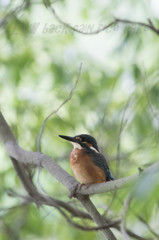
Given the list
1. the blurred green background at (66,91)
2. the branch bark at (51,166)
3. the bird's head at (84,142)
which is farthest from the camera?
the blurred green background at (66,91)

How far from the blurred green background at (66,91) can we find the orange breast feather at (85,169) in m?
0.84

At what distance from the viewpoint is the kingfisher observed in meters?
3.40

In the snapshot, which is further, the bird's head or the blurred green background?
the blurred green background

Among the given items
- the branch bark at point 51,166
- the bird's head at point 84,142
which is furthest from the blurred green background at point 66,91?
the branch bark at point 51,166

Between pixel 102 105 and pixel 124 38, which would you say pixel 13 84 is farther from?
pixel 124 38

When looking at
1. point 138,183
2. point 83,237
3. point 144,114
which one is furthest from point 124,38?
point 138,183

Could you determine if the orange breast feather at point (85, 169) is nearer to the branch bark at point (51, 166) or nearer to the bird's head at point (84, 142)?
the bird's head at point (84, 142)

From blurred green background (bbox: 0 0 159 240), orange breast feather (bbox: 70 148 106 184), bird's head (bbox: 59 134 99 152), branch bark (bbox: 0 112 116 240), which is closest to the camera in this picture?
branch bark (bbox: 0 112 116 240)

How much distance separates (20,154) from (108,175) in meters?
1.03

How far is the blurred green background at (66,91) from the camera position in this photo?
15.4ft

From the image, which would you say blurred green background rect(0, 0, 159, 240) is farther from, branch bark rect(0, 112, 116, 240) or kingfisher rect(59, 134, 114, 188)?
branch bark rect(0, 112, 116, 240)

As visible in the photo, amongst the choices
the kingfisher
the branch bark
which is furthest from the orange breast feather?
the branch bark

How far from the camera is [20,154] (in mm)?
2906

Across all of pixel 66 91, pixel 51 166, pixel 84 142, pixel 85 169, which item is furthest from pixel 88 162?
pixel 66 91
